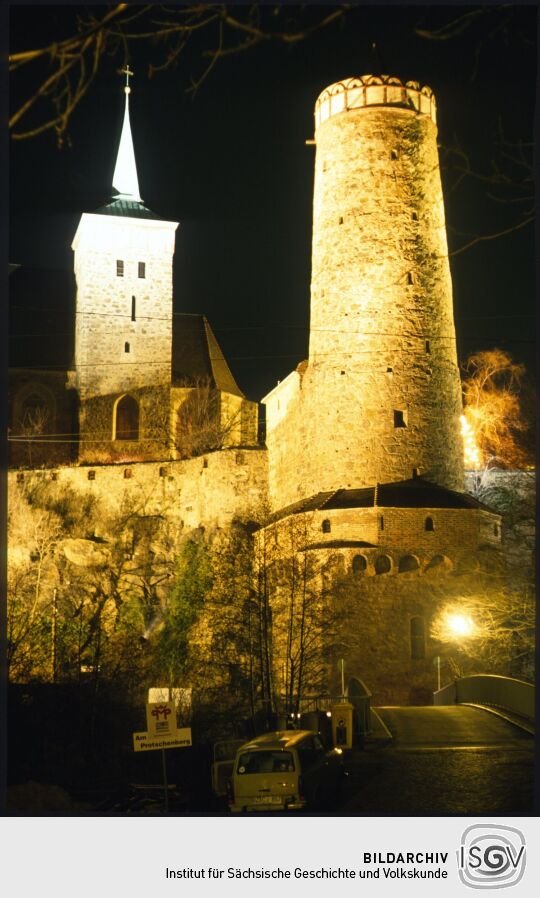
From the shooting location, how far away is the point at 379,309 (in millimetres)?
36625

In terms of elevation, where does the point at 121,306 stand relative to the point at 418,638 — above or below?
above

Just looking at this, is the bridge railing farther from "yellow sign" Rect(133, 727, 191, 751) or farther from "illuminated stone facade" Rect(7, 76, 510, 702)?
"yellow sign" Rect(133, 727, 191, 751)

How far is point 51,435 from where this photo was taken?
1943 inches

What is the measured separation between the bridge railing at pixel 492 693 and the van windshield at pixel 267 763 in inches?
361

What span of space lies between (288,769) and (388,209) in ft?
72.3

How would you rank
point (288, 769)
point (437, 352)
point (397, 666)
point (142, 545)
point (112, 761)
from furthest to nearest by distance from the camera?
1. point (142, 545)
2. point (437, 352)
3. point (397, 666)
4. point (112, 761)
5. point (288, 769)

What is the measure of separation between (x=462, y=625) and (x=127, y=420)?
69.8ft

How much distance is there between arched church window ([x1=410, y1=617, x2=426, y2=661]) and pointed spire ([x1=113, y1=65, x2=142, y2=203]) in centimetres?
2680

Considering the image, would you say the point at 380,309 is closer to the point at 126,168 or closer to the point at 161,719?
the point at 161,719

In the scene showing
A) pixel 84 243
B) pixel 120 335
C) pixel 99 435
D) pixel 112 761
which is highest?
pixel 84 243

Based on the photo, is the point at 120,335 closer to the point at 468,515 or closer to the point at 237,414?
the point at 237,414

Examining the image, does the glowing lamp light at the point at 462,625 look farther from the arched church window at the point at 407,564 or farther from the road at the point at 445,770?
the road at the point at 445,770

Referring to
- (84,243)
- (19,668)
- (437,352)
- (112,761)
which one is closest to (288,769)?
(112,761)

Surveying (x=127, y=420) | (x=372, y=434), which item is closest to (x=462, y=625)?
(x=372, y=434)
